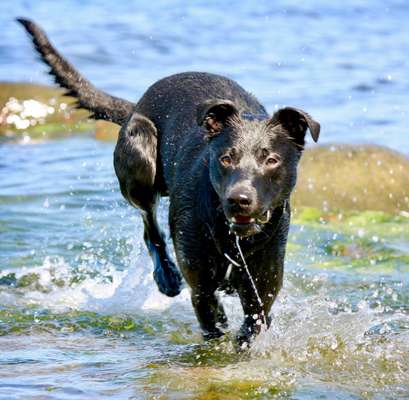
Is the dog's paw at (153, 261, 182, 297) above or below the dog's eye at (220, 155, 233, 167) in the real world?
below

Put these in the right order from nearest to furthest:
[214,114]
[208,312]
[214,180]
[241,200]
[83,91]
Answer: [241,200] < [214,180] < [214,114] < [208,312] < [83,91]

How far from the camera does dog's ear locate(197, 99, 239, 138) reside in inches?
214

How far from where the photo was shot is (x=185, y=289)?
746 centimetres

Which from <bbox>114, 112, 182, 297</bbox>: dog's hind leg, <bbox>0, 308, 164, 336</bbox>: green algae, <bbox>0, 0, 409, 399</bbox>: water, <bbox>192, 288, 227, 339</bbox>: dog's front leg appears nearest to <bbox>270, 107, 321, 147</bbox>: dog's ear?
<bbox>192, 288, 227, 339</bbox>: dog's front leg

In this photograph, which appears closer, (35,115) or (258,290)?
(258,290)

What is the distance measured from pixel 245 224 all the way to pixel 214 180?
0.34m

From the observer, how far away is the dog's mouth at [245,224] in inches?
203

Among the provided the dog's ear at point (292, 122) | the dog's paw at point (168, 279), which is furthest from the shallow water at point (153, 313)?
the dog's ear at point (292, 122)

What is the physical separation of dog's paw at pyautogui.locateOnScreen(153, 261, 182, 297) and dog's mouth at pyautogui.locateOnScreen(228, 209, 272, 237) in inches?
70.0

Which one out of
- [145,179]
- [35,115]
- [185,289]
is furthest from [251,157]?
[35,115]

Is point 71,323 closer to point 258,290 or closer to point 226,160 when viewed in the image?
point 258,290

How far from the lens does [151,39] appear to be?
60.0 feet

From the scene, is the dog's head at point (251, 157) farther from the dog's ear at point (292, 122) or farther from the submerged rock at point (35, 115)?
the submerged rock at point (35, 115)

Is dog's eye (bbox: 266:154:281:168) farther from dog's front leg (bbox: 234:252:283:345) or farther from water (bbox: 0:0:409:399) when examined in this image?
water (bbox: 0:0:409:399)
